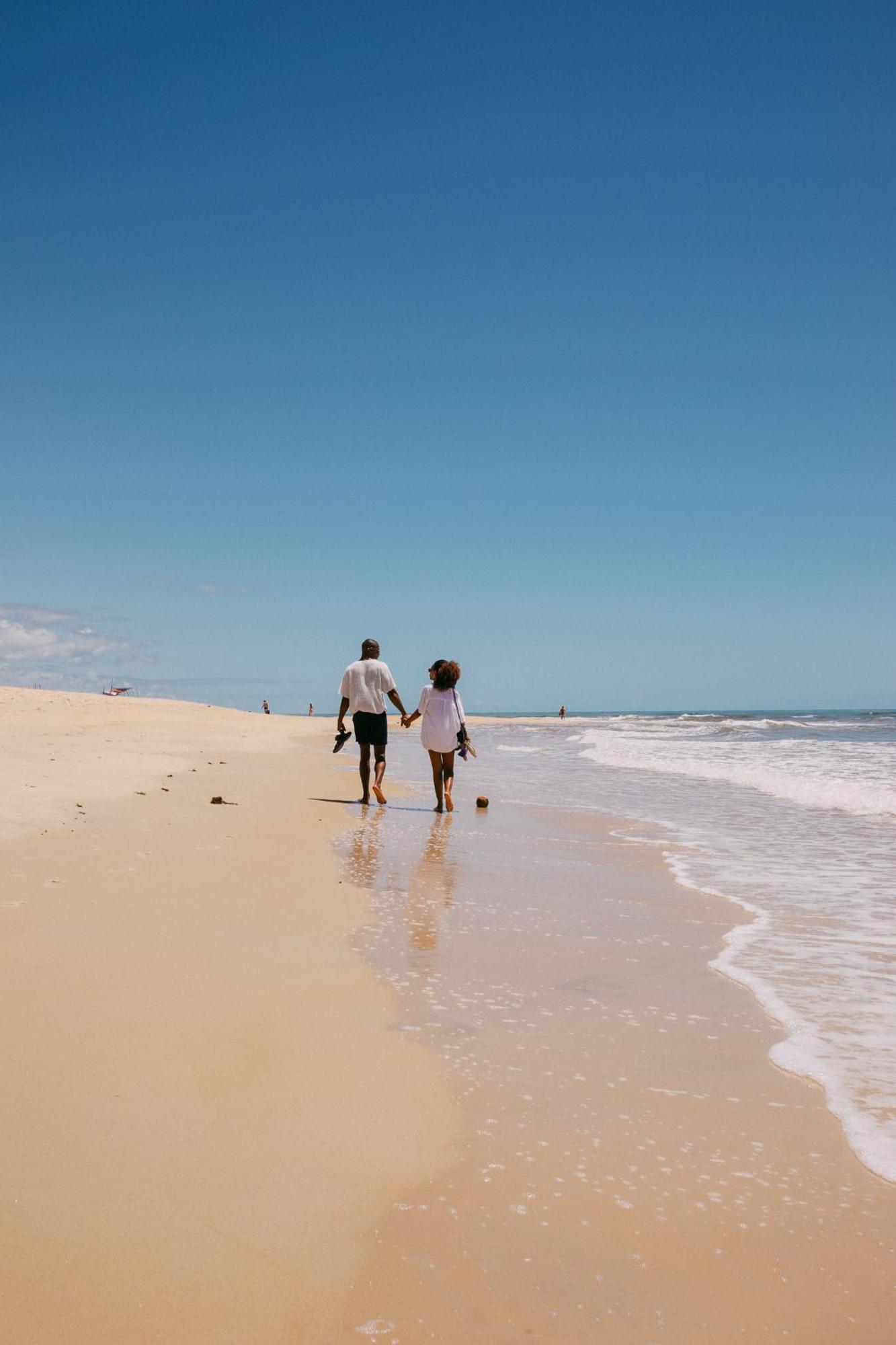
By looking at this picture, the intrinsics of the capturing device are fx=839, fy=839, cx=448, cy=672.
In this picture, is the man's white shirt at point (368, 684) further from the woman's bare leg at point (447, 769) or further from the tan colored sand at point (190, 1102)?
the tan colored sand at point (190, 1102)

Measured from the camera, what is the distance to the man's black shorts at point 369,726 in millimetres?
10266

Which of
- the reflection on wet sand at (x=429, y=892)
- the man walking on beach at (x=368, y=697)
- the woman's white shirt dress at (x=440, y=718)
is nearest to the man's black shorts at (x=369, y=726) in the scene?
the man walking on beach at (x=368, y=697)

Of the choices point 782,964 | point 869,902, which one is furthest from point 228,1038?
point 869,902

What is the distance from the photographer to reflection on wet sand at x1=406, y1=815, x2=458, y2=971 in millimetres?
4320

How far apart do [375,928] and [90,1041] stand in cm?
189

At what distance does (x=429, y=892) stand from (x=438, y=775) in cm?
465

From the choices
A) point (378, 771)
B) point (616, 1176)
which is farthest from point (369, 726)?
point (616, 1176)

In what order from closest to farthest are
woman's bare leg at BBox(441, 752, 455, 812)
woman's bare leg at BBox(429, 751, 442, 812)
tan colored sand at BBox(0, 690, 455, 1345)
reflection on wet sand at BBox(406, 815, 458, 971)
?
tan colored sand at BBox(0, 690, 455, 1345) < reflection on wet sand at BBox(406, 815, 458, 971) < woman's bare leg at BBox(429, 751, 442, 812) < woman's bare leg at BBox(441, 752, 455, 812)

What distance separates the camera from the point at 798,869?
6.59 metres

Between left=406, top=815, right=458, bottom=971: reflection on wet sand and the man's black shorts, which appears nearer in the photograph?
left=406, top=815, right=458, bottom=971: reflection on wet sand

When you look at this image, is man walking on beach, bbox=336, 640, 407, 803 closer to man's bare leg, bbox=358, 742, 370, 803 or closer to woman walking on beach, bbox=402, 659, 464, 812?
man's bare leg, bbox=358, 742, 370, 803

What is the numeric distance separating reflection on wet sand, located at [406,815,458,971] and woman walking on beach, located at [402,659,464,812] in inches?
101

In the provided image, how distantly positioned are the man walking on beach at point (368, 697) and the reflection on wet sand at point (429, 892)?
A: 267 cm

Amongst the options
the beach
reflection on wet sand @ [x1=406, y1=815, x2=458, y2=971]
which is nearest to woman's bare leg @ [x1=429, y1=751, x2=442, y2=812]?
reflection on wet sand @ [x1=406, y1=815, x2=458, y2=971]
